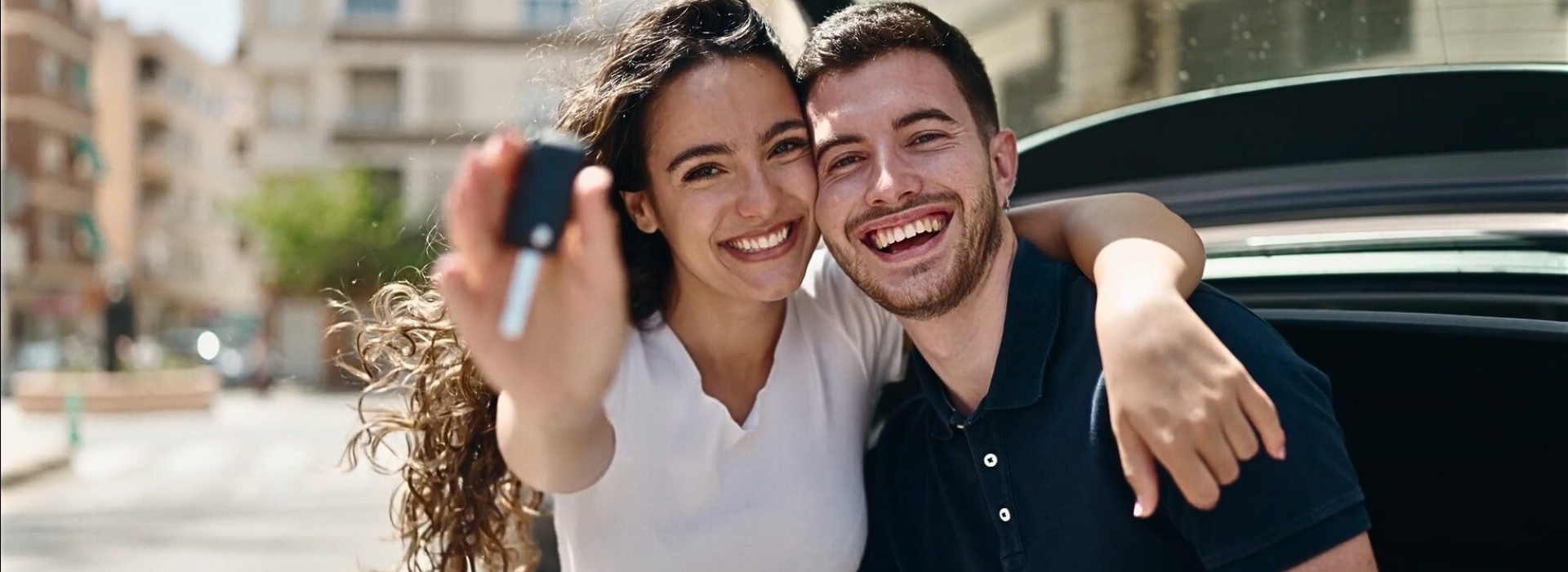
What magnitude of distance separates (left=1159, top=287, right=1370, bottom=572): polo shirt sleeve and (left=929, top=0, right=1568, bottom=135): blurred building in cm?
70

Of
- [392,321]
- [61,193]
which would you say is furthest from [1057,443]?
[61,193]

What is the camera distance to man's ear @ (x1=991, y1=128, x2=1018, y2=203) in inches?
72.6

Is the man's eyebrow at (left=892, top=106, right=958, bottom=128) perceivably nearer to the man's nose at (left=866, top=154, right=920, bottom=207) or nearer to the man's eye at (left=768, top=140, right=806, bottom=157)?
the man's nose at (left=866, top=154, right=920, bottom=207)

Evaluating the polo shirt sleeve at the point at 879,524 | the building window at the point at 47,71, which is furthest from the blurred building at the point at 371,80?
the polo shirt sleeve at the point at 879,524

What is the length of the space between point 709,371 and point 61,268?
129 feet

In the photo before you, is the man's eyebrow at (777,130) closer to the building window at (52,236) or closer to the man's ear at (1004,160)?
the man's ear at (1004,160)

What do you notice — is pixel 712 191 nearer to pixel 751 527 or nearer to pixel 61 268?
pixel 751 527

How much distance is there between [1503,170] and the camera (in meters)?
1.61

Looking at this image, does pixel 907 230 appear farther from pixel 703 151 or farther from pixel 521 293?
pixel 521 293

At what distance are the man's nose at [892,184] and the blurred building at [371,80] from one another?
29.1 m

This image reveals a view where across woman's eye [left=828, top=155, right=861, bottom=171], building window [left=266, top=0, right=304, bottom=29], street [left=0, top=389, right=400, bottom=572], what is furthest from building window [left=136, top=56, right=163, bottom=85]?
woman's eye [left=828, top=155, right=861, bottom=171]

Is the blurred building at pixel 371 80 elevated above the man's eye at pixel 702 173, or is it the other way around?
the blurred building at pixel 371 80

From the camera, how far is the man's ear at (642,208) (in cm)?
201

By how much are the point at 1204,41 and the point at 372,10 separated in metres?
31.3
